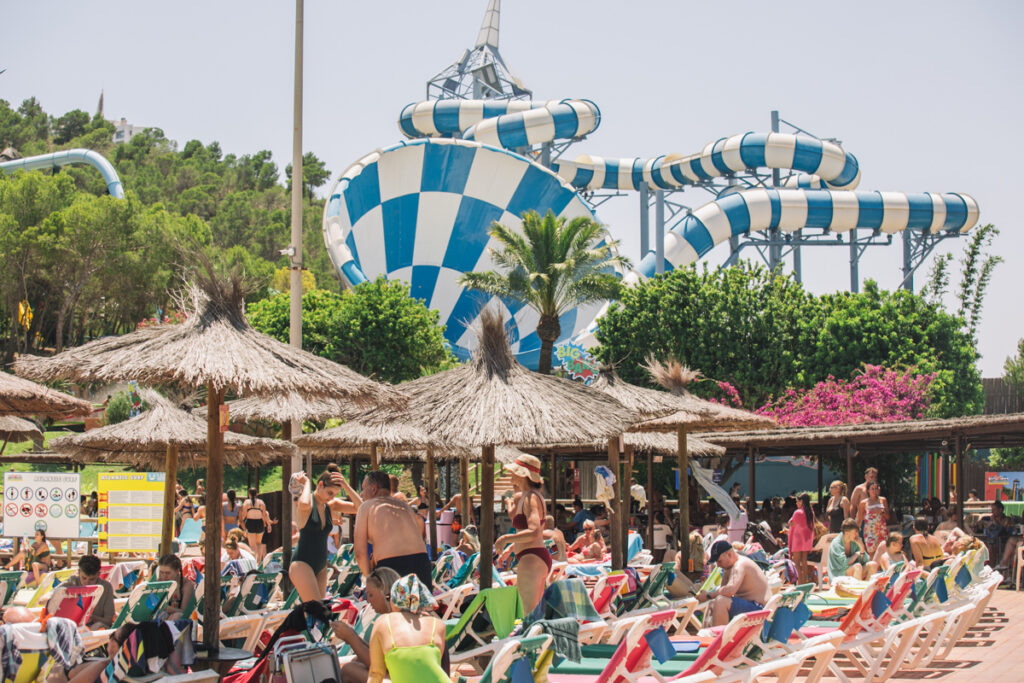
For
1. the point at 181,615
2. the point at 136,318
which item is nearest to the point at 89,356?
the point at 181,615

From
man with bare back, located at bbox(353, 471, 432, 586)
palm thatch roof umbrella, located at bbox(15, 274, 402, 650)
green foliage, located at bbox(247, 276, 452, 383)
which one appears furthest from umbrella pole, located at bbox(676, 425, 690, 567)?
green foliage, located at bbox(247, 276, 452, 383)

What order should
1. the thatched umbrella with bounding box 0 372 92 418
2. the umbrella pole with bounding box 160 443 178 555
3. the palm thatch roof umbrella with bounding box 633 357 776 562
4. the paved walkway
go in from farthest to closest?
the palm thatch roof umbrella with bounding box 633 357 776 562, the umbrella pole with bounding box 160 443 178 555, the thatched umbrella with bounding box 0 372 92 418, the paved walkway

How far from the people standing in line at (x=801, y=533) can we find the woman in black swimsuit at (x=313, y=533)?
724cm

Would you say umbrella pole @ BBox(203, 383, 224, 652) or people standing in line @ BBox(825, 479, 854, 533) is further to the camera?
people standing in line @ BBox(825, 479, 854, 533)

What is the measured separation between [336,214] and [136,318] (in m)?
16.3

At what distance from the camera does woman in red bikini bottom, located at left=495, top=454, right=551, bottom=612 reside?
739 cm

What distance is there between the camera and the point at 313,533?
24.9ft

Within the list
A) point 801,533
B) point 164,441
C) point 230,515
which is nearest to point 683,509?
point 801,533

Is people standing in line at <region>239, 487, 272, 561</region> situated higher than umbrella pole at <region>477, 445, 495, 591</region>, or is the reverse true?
umbrella pole at <region>477, 445, 495, 591</region>

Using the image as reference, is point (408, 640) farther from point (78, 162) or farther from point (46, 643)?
point (78, 162)

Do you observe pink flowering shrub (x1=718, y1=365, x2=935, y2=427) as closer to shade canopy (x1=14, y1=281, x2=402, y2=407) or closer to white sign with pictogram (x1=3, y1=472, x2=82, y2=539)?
white sign with pictogram (x1=3, y1=472, x2=82, y2=539)

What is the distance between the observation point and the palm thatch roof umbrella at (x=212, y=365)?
6945 mm

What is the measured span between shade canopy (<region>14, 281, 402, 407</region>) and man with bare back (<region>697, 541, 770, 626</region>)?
2791mm

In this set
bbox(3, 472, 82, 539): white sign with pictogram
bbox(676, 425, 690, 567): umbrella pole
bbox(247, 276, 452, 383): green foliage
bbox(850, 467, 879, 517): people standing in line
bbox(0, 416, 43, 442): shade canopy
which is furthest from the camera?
bbox(247, 276, 452, 383): green foliage
